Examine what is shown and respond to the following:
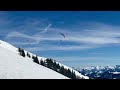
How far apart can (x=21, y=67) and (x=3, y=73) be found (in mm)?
348
